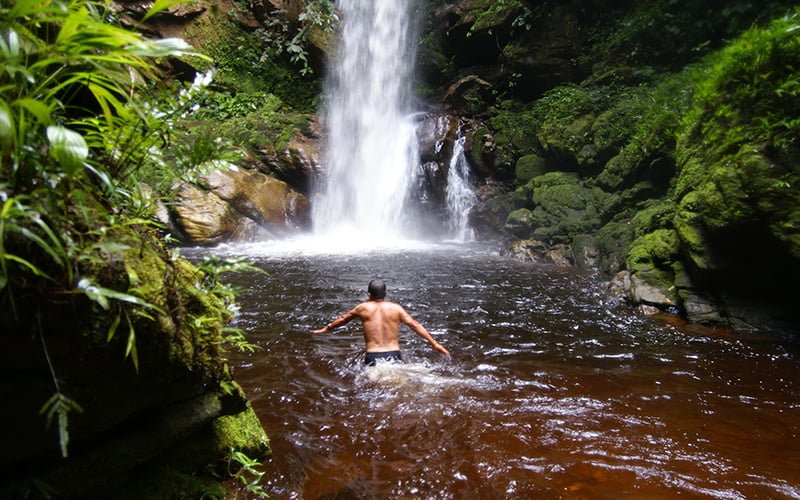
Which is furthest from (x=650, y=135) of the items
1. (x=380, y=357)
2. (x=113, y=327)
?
(x=113, y=327)

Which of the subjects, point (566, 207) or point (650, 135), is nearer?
point (650, 135)

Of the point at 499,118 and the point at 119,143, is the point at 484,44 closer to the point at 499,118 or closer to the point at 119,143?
the point at 499,118

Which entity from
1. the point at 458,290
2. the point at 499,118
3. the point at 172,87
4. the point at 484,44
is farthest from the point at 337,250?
the point at 484,44

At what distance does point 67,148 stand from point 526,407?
355 centimetres

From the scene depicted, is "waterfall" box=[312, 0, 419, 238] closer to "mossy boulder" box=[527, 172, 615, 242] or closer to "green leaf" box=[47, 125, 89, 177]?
"mossy boulder" box=[527, 172, 615, 242]

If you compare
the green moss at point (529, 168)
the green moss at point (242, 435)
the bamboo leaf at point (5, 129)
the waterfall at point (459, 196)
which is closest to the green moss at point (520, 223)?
the green moss at point (529, 168)

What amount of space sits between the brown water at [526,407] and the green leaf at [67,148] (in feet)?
6.53

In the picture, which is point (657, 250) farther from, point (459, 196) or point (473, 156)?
point (473, 156)

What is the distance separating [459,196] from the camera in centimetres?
1540

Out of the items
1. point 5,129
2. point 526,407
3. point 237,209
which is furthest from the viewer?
point 237,209

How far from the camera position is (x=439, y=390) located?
3830mm

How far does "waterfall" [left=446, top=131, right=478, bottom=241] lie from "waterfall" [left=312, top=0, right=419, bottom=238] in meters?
1.69

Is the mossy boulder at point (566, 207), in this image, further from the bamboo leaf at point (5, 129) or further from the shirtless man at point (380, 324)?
the bamboo leaf at point (5, 129)

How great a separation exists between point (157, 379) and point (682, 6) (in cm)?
1584
